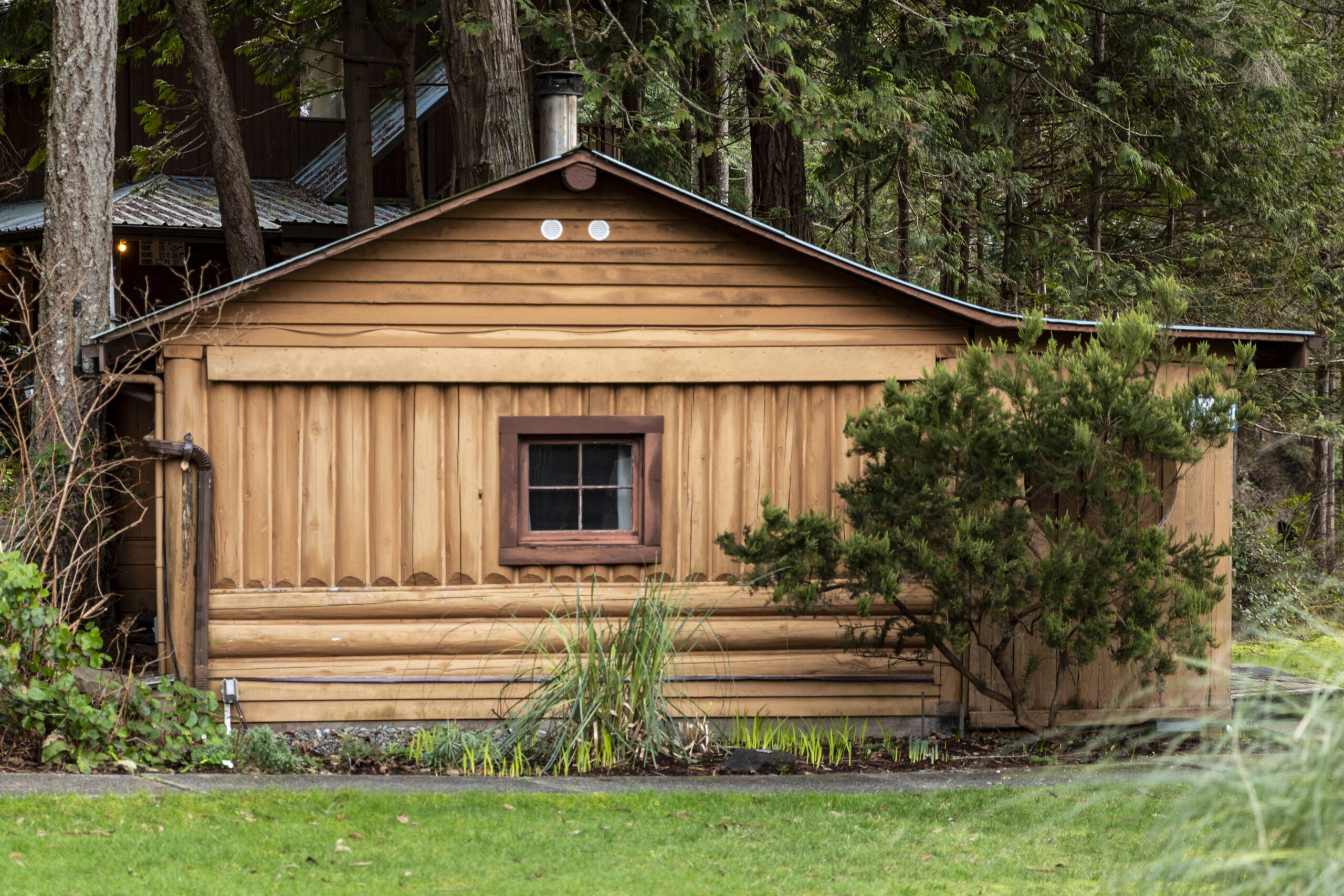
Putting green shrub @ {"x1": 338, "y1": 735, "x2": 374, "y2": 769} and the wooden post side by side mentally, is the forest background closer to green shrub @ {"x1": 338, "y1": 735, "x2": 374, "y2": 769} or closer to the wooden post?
the wooden post

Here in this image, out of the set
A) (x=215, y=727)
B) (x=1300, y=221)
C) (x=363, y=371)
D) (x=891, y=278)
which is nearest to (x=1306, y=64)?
(x=1300, y=221)

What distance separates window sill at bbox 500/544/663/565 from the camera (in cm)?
871

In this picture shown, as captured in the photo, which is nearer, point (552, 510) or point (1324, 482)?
point (552, 510)

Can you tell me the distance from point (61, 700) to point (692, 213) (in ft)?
15.8

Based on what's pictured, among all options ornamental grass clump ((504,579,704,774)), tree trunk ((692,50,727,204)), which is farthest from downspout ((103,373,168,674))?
tree trunk ((692,50,727,204))

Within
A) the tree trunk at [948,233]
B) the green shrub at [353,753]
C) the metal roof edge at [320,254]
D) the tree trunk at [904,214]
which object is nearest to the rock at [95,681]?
the green shrub at [353,753]

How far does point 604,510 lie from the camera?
886 centimetres

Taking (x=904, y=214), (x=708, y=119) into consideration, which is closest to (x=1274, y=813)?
(x=708, y=119)

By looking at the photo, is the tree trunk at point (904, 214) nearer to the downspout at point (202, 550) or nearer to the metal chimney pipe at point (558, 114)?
the metal chimney pipe at point (558, 114)

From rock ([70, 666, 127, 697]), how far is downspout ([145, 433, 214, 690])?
51 centimetres

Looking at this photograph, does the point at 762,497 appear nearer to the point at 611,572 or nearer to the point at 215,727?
the point at 611,572

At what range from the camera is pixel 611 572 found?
347 inches

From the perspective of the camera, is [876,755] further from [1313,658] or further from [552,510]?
[1313,658]

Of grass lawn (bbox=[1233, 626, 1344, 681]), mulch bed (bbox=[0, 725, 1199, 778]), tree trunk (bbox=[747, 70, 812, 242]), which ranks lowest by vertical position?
mulch bed (bbox=[0, 725, 1199, 778])
